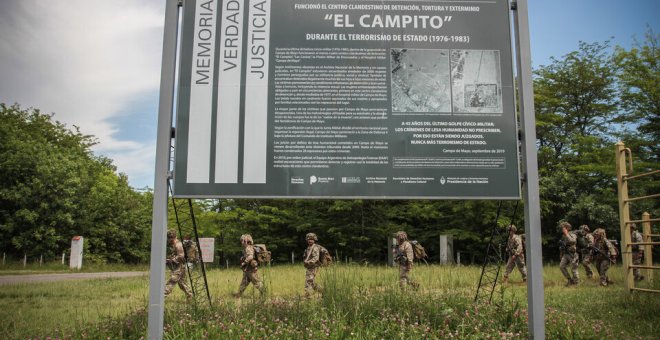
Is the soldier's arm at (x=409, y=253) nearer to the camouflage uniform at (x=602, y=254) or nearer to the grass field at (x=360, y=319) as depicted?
the grass field at (x=360, y=319)

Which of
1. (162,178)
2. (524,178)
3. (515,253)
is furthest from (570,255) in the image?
(162,178)

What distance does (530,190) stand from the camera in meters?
4.51

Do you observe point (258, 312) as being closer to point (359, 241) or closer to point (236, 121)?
point (236, 121)

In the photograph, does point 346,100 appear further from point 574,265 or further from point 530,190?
point 574,265

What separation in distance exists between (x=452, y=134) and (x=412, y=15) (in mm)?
1217

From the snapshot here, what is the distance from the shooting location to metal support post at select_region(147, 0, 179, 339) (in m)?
4.38

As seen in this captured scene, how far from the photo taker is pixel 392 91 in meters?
4.68

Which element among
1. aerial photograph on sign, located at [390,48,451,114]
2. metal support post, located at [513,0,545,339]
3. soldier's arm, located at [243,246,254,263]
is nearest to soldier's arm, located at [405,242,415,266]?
soldier's arm, located at [243,246,254,263]

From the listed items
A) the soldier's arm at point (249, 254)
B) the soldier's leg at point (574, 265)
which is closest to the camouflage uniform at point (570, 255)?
the soldier's leg at point (574, 265)

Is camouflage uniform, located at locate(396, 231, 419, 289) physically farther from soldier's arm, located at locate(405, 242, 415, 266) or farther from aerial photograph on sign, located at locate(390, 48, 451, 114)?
aerial photograph on sign, located at locate(390, 48, 451, 114)

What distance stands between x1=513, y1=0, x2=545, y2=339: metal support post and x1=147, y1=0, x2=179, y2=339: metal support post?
10.7 feet

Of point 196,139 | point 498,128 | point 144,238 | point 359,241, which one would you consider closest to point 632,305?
point 498,128

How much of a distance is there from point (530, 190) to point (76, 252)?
24285mm

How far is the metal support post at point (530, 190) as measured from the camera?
14.5 ft
